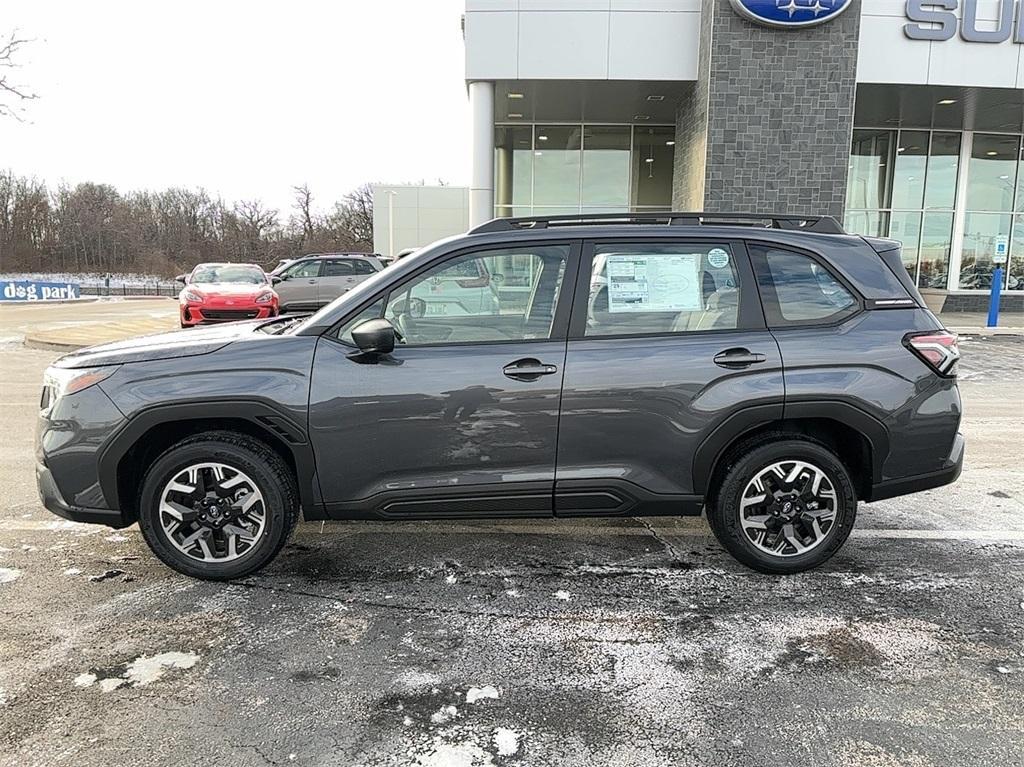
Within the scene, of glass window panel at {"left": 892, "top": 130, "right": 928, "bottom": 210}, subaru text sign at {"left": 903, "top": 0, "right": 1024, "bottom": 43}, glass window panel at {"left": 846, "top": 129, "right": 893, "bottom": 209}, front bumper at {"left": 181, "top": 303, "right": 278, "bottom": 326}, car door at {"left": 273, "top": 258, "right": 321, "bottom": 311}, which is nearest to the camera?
front bumper at {"left": 181, "top": 303, "right": 278, "bottom": 326}

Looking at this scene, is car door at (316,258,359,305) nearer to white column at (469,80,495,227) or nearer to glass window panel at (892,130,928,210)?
white column at (469,80,495,227)

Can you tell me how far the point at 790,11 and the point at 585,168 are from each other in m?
A: 8.22

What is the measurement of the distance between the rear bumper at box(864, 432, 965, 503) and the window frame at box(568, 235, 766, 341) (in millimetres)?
1066

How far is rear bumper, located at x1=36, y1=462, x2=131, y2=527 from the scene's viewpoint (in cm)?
361

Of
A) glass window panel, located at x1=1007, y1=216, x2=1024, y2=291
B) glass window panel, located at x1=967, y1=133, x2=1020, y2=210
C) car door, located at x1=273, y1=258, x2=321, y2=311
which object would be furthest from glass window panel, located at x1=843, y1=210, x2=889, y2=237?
car door, located at x1=273, y1=258, x2=321, y2=311

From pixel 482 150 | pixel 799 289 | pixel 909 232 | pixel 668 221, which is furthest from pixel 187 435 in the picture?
pixel 909 232

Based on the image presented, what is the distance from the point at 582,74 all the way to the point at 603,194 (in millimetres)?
6143

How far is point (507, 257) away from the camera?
379cm

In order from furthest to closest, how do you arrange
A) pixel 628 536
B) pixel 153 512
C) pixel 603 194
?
pixel 603 194
pixel 628 536
pixel 153 512

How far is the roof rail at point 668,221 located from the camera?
394cm

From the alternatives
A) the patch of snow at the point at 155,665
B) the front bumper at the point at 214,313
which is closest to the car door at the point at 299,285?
the front bumper at the point at 214,313

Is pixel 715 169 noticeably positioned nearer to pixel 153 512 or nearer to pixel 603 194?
pixel 603 194

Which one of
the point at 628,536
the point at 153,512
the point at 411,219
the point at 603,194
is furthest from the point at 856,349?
the point at 411,219

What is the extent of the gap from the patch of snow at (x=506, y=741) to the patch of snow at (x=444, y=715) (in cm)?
18
